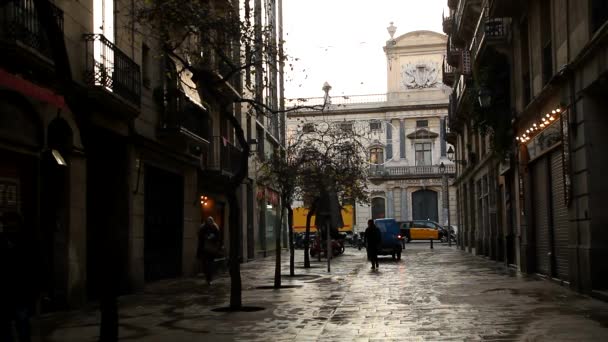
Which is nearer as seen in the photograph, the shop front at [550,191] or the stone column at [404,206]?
the shop front at [550,191]

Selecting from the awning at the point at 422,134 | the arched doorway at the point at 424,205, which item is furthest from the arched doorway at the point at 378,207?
the awning at the point at 422,134

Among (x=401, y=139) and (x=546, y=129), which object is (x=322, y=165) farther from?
(x=401, y=139)

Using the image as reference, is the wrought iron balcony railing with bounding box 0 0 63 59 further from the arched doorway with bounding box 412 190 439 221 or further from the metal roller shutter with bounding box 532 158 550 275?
the arched doorway with bounding box 412 190 439 221

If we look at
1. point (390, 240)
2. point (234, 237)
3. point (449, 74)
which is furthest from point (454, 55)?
point (234, 237)

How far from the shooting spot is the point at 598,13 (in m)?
13.4

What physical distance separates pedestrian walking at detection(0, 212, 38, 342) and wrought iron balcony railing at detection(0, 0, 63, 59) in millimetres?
4307

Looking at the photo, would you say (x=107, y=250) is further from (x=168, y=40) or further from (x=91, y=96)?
(x=91, y=96)

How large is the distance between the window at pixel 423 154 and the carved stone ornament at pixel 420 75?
5858mm

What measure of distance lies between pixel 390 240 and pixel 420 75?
1539 inches

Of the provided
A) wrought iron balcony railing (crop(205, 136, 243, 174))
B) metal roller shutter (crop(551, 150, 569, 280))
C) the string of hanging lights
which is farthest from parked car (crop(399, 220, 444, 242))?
metal roller shutter (crop(551, 150, 569, 280))

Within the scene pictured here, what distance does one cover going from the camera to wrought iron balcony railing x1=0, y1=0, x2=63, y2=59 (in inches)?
450

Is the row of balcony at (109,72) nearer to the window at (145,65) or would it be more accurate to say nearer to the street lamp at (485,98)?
the window at (145,65)

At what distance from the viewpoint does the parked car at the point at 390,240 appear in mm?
33750

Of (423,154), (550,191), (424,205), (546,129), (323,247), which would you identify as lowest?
(323,247)
